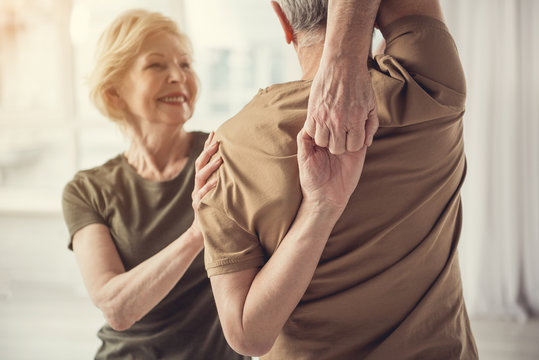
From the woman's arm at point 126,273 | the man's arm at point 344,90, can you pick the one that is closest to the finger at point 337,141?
the man's arm at point 344,90

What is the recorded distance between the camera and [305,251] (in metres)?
0.83

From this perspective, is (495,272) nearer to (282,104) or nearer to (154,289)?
(154,289)

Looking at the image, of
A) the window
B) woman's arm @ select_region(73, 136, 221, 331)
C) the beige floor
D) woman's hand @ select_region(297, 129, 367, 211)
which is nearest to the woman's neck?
woman's arm @ select_region(73, 136, 221, 331)

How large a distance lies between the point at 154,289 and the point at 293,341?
0.50 meters

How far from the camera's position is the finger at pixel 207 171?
940 mm

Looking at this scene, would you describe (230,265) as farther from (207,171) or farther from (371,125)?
(371,125)

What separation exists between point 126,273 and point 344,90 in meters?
0.89

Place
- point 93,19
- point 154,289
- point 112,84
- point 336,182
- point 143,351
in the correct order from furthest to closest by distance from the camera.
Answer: point 93,19
point 112,84
point 143,351
point 154,289
point 336,182

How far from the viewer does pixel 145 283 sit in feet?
4.39

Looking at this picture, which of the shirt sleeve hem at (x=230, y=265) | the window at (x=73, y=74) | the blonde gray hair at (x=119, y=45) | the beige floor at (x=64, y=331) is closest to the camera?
the shirt sleeve hem at (x=230, y=265)

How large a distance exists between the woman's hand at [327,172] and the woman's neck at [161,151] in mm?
843

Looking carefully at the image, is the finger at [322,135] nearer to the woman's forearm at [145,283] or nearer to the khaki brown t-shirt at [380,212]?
the khaki brown t-shirt at [380,212]

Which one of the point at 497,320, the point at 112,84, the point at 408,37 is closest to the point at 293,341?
the point at 408,37

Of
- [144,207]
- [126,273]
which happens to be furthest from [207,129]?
[126,273]
